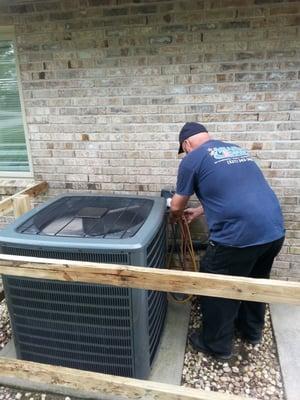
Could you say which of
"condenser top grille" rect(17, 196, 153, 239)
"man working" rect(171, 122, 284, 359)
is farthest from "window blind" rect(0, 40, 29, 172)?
"man working" rect(171, 122, 284, 359)

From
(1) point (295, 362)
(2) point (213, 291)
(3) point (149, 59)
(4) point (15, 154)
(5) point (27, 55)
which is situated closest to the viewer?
(2) point (213, 291)

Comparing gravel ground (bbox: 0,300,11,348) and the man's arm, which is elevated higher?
the man's arm

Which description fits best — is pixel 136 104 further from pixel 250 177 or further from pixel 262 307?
pixel 262 307

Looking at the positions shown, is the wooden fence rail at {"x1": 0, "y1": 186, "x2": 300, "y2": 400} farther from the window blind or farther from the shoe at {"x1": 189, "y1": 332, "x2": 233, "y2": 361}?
the window blind

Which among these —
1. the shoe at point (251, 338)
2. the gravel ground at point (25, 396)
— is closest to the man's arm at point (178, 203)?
the shoe at point (251, 338)

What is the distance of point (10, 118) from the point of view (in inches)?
128

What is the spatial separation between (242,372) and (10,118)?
2.82m

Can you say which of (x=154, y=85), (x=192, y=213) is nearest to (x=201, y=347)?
(x=192, y=213)

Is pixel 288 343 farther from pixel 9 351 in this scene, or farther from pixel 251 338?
pixel 9 351

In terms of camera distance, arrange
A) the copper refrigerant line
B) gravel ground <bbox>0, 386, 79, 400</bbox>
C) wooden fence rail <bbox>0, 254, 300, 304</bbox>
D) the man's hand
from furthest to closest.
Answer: the copper refrigerant line, the man's hand, gravel ground <bbox>0, 386, 79, 400</bbox>, wooden fence rail <bbox>0, 254, 300, 304</bbox>

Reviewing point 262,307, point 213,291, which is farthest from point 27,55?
Result: point 262,307

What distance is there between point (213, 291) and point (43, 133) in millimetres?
2175

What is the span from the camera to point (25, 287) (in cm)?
221

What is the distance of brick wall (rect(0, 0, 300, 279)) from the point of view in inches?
102
